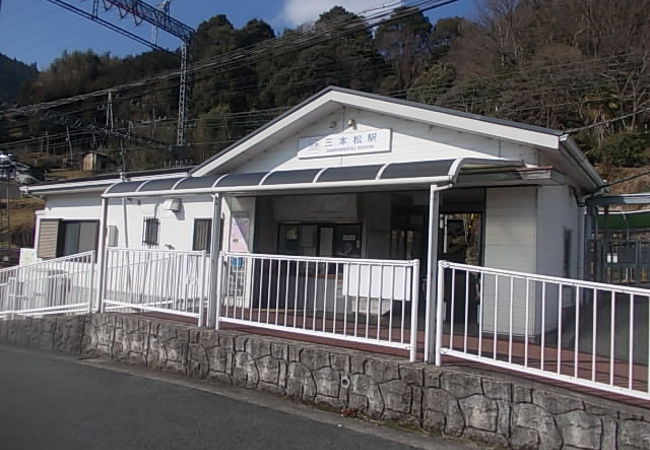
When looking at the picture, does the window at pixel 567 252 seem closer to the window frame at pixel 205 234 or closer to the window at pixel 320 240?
the window at pixel 320 240

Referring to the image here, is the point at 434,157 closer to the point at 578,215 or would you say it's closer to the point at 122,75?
the point at 578,215

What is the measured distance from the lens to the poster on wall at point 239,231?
1077 cm

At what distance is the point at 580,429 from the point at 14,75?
206 ft

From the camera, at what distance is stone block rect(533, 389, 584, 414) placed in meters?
4.31

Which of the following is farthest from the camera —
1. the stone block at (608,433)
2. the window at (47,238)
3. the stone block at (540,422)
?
the window at (47,238)

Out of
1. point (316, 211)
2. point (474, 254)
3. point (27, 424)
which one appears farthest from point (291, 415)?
point (474, 254)

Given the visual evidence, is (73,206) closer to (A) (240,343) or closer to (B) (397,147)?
(B) (397,147)

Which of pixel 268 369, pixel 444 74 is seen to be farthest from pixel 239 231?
pixel 444 74

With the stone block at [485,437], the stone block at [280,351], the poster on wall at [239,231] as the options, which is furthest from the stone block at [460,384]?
the poster on wall at [239,231]

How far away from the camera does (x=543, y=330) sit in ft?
15.1

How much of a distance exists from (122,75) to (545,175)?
47912mm

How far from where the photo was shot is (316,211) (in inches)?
410

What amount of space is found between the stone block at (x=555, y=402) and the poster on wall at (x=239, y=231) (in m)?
7.12

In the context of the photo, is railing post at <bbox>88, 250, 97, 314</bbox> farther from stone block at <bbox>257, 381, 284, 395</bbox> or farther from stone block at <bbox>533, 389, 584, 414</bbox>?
stone block at <bbox>533, 389, 584, 414</bbox>
